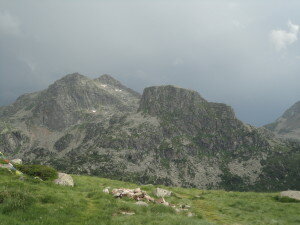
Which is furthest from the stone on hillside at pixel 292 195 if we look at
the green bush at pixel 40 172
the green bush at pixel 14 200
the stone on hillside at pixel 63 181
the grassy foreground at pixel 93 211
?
the green bush at pixel 14 200

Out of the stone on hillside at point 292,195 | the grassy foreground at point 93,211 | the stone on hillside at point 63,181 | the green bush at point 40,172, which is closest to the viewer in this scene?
the grassy foreground at point 93,211

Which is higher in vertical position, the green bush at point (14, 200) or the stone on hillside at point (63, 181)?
the green bush at point (14, 200)

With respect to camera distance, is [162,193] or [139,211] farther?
[162,193]

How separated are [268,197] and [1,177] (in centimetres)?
3402

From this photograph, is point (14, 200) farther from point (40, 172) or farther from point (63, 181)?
point (40, 172)

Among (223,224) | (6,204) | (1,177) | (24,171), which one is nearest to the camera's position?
(6,204)

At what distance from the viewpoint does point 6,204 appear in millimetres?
17641

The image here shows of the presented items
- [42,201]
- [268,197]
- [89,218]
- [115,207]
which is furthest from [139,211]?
[268,197]

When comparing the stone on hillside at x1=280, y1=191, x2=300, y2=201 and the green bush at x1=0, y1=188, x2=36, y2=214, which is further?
the stone on hillside at x1=280, y1=191, x2=300, y2=201

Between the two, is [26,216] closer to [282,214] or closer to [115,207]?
[115,207]

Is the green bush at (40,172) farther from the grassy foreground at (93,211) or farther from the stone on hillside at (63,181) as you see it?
the grassy foreground at (93,211)

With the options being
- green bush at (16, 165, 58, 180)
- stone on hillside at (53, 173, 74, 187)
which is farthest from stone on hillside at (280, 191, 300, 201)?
green bush at (16, 165, 58, 180)

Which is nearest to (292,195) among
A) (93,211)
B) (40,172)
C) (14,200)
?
(93,211)

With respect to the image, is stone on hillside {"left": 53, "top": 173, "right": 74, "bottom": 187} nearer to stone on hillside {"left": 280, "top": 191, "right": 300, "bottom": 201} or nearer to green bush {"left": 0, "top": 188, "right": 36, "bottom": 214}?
green bush {"left": 0, "top": 188, "right": 36, "bottom": 214}
